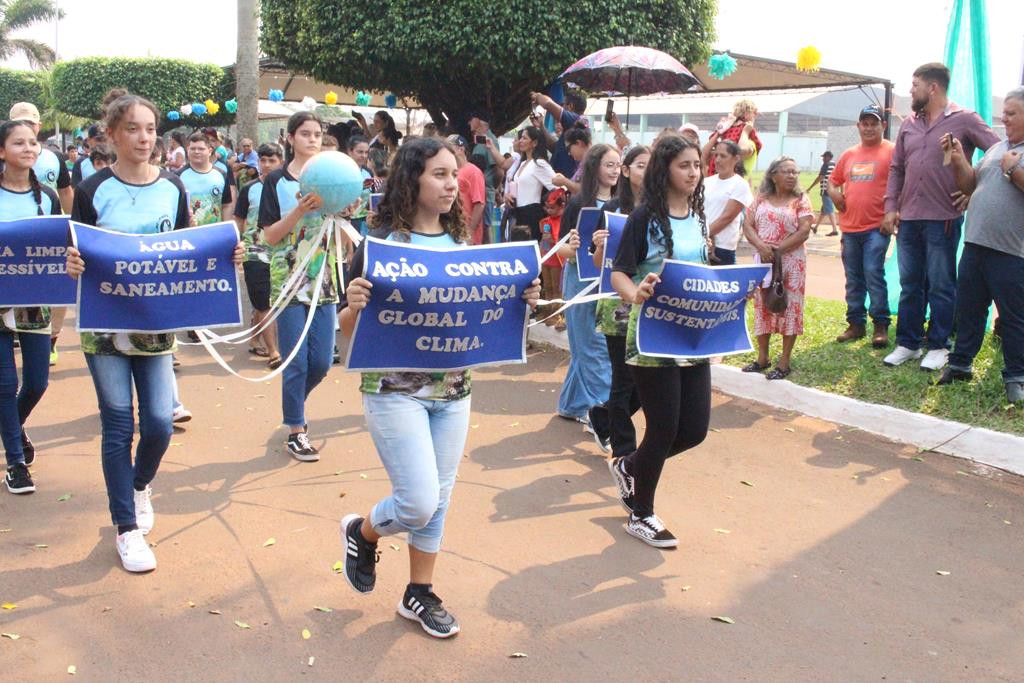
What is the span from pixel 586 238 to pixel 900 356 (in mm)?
3116

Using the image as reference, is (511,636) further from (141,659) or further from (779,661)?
(141,659)

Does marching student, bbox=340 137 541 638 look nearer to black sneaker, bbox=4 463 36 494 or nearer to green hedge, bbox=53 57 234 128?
black sneaker, bbox=4 463 36 494

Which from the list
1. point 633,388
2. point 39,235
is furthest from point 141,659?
point 633,388

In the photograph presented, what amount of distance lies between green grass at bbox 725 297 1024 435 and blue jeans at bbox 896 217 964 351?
291mm

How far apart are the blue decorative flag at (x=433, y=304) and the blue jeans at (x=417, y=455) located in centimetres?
16

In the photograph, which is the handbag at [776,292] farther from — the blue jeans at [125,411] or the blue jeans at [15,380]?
the blue jeans at [15,380]

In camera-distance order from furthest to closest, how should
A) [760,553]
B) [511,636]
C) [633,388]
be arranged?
[633,388]
[760,553]
[511,636]

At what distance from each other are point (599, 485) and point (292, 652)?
2.51 metres

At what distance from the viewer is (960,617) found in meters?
4.20

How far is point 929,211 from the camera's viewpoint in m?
7.73

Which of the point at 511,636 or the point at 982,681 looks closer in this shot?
the point at 982,681

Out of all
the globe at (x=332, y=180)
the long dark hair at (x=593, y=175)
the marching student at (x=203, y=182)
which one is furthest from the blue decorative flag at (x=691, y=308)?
the marching student at (x=203, y=182)

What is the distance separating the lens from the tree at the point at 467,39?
13.6 metres

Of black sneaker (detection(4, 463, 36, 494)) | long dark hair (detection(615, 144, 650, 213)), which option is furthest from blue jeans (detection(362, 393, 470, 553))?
black sneaker (detection(4, 463, 36, 494))
